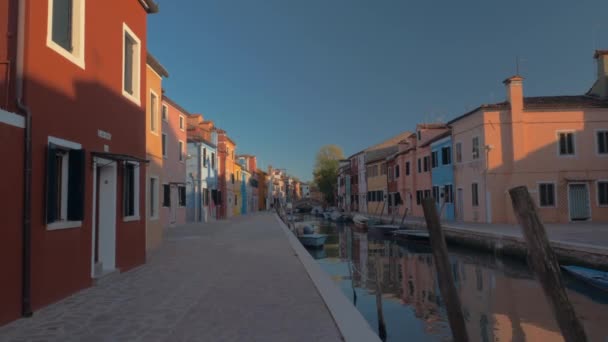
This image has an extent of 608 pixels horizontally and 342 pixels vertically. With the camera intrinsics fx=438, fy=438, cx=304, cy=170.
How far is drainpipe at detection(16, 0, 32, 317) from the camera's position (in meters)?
5.86

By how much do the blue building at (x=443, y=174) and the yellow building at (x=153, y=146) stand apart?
1980cm

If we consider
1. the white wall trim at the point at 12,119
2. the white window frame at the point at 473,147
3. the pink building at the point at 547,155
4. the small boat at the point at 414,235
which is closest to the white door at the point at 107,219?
the white wall trim at the point at 12,119

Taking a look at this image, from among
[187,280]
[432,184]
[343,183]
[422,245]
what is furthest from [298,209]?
[187,280]

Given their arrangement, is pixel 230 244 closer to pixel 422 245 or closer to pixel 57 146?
pixel 57 146

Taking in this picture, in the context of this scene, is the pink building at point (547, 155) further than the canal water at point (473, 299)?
Yes

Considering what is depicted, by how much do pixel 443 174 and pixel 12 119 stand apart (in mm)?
28992

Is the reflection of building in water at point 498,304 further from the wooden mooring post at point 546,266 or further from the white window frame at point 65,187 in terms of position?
the white window frame at point 65,187

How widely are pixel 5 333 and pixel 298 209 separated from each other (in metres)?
92.1

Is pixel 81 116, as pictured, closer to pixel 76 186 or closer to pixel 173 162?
pixel 76 186

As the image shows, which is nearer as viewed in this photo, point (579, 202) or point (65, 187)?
point (65, 187)

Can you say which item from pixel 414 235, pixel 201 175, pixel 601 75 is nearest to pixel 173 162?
pixel 201 175

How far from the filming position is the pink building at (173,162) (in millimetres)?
23203

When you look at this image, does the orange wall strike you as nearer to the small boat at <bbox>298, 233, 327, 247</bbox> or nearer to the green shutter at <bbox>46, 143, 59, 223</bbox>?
the green shutter at <bbox>46, 143, 59, 223</bbox>

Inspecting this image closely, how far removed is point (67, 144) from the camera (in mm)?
7121
